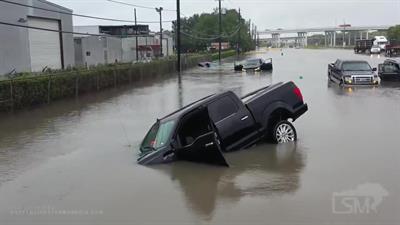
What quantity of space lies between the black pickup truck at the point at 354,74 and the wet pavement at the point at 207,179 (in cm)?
1096

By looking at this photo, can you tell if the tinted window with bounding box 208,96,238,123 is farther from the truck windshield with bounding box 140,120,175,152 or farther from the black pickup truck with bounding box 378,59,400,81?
the black pickup truck with bounding box 378,59,400,81

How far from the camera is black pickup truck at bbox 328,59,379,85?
26.1 metres

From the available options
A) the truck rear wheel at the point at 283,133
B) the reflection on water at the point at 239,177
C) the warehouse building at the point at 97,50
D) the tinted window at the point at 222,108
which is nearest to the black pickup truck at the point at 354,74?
the truck rear wheel at the point at 283,133

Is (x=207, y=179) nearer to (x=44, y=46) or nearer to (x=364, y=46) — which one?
(x=44, y=46)

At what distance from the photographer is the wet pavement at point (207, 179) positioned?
6.91 metres

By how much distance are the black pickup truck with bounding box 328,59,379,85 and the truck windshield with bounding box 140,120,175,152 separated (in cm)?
1780

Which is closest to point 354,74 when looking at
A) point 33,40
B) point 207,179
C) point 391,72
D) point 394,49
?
point 391,72

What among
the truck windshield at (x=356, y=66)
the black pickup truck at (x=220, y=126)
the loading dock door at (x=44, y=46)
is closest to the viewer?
the black pickup truck at (x=220, y=126)

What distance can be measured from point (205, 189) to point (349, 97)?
1446 cm

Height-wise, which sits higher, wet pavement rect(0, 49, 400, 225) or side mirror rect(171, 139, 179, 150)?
side mirror rect(171, 139, 179, 150)

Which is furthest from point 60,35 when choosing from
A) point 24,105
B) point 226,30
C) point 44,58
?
point 226,30

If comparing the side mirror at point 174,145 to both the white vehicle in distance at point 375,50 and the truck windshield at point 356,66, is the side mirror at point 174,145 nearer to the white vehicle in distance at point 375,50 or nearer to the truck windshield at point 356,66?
the truck windshield at point 356,66

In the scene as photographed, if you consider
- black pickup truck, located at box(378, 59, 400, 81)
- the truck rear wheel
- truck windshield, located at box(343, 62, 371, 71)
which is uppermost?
truck windshield, located at box(343, 62, 371, 71)

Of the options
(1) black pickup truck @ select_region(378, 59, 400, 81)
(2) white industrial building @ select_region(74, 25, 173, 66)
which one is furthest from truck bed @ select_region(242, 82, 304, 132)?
(2) white industrial building @ select_region(74, 25, 173, 66)
